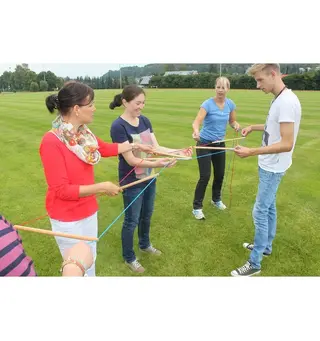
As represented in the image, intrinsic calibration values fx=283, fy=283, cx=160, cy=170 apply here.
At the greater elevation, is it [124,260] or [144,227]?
[144,227]

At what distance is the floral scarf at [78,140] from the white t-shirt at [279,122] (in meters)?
1.49

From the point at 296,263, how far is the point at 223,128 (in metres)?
1.80

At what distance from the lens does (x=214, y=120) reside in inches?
140

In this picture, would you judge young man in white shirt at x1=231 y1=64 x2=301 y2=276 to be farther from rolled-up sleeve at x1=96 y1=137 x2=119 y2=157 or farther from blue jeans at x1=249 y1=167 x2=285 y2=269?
rolled-up sleeve at x1=96 y1=137 x2=119 y2=157

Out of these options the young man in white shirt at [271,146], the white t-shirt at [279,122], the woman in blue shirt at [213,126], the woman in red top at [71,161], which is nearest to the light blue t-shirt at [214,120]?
the woman in blue shirt at [213,126]

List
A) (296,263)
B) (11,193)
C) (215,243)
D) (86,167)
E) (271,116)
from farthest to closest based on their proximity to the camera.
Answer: (11,193) < (215,243) < (296,263) < (271,116) < (86,167)

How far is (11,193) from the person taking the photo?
4.87 metres

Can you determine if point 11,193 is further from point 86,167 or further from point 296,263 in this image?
point 296,263

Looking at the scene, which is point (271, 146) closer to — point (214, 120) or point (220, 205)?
point (214, 120)

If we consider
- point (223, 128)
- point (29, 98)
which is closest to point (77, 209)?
point (223, 128)

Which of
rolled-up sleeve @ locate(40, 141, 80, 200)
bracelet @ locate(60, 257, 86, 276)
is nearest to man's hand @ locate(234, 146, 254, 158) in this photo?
rolled-up sleeve @ locate(40, 141, 80, 200)

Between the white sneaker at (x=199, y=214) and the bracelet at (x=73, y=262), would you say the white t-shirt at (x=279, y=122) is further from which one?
the bracelet at (x=73, y=262)

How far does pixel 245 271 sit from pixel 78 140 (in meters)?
2.07

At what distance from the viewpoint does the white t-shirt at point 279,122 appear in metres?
2.25
